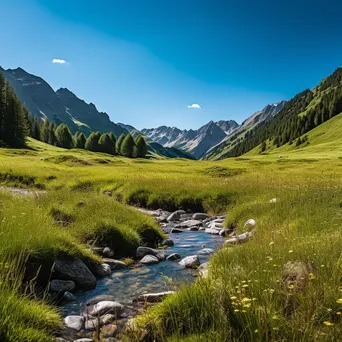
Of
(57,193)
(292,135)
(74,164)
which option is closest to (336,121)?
(292,135)

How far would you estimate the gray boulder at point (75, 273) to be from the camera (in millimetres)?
8562

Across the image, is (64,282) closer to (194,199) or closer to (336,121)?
(194,199)

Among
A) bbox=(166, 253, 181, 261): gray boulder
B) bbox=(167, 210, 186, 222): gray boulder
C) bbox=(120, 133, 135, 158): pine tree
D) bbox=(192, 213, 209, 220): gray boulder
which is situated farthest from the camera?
bbox=(120, 133, 135, 158): pine tree

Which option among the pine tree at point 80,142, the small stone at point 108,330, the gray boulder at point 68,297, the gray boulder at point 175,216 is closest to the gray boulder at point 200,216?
the gray boulder at point 175,216

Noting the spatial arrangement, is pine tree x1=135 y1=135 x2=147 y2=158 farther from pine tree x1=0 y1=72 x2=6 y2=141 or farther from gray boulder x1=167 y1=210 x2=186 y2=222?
gray boulder x1=167 y1=210 x2=186 y2=222

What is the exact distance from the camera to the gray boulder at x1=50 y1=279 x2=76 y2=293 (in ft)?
26.3

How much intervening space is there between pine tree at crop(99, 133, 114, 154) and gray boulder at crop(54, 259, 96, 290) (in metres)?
134

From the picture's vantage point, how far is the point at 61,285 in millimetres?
8188

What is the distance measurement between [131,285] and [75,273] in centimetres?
158

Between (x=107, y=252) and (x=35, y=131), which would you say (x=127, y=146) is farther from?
(x=107, y=252)

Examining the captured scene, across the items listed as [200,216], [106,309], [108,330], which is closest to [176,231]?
[200,216]

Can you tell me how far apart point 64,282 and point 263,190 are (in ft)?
54.4

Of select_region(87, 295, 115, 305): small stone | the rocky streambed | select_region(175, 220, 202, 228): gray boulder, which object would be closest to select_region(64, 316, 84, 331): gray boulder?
the rocky streambed

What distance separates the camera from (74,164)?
196ft
